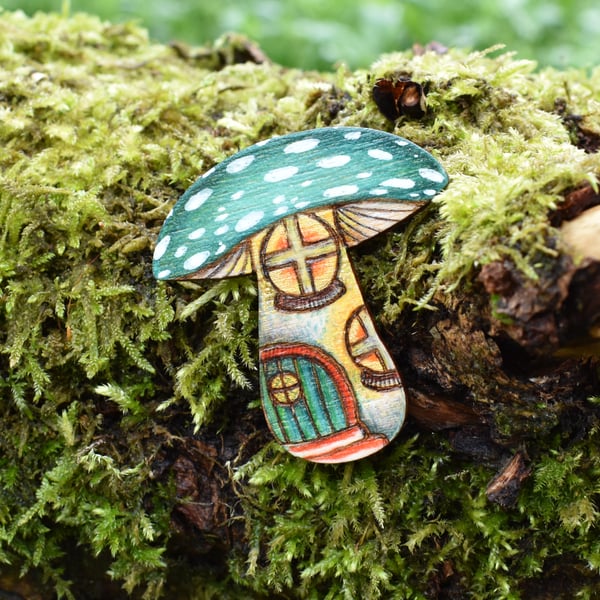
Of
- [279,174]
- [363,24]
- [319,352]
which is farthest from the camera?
[363,24]

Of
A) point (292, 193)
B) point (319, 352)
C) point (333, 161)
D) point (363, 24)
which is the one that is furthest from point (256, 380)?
point (363, 24)

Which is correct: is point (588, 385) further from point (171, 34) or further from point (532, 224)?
point (171, 34)

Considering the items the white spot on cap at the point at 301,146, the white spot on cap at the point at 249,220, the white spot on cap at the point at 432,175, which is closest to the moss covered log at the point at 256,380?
the white spot on cap at the point at 432,175

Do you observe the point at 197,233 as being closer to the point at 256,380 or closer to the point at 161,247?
the point at 161,247

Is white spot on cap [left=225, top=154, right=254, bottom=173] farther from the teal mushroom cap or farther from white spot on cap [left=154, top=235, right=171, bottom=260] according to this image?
white spot on cap [left=154, top=235, right=171, bottom=260]

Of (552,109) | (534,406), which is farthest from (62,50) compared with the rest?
(534,406)

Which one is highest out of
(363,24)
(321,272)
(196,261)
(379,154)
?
(363,24)
